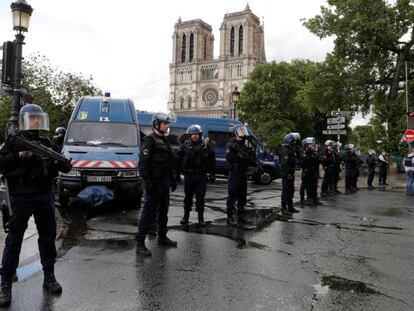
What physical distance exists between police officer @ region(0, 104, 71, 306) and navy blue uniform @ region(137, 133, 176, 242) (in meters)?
1.67

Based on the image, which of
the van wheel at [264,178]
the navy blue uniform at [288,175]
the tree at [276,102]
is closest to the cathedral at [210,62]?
the tree at [276,102]

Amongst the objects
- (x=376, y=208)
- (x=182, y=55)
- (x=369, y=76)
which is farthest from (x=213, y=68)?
(x=376, y=208)

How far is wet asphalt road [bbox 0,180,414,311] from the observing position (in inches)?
154

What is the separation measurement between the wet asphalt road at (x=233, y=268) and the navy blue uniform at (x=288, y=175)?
1193 millimetres

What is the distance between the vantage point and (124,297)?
3.97 metres

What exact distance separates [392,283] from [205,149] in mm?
3875

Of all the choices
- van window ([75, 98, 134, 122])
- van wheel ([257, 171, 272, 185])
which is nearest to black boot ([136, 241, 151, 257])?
van window ([75, 98, 134, 122])

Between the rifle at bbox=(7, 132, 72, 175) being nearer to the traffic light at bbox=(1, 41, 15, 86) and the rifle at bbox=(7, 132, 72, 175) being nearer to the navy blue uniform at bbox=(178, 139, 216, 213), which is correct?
the navy blue uniform at bbox=(178, 139, 216, 213)

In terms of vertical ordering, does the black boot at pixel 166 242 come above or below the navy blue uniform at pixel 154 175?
below

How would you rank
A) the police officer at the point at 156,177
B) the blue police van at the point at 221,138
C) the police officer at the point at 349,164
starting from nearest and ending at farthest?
the police officer at the point at 156,177
the police officer at the point at 349,164
the blue police van at the point at 221,138

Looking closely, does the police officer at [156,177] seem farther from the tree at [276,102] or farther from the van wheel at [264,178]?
the tree at [276,102]

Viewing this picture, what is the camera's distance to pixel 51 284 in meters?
4.09

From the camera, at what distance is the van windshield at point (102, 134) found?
31.7ft

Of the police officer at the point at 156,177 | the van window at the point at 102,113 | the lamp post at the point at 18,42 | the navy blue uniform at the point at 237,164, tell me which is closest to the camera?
the police officer at the point at 156,177
